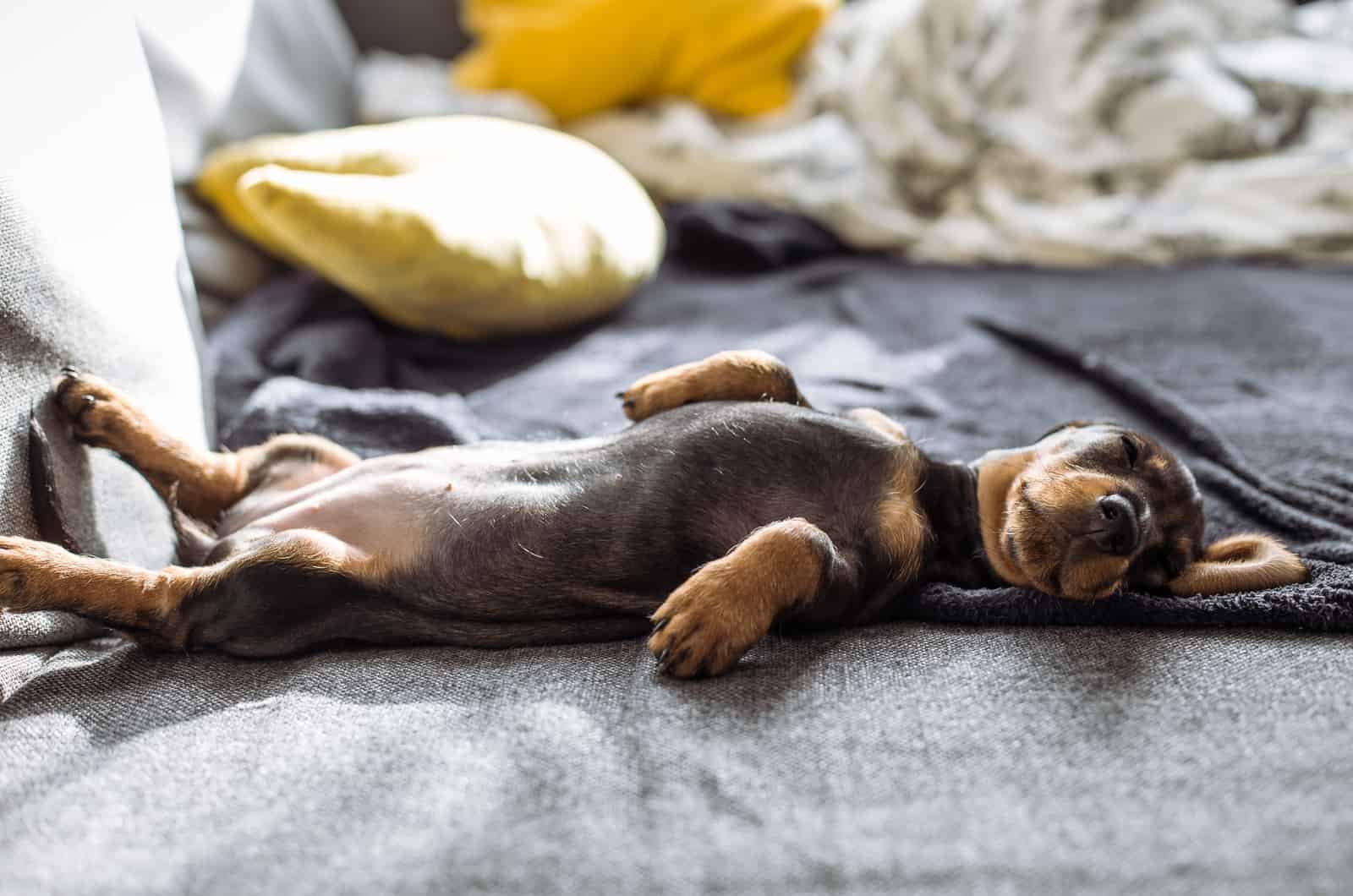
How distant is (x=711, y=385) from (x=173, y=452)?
0.89 meters

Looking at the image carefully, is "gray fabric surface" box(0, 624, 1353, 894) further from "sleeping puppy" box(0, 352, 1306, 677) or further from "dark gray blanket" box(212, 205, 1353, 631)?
"dark gray blanket" box(212, 205, 1353, 631)

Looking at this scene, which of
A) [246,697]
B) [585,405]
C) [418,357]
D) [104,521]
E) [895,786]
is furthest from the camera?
[418,357]

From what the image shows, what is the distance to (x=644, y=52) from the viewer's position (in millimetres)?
3088

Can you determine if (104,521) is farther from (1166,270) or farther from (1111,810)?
(1166,270)

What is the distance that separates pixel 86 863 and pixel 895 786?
0.83 m

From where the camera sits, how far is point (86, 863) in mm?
947

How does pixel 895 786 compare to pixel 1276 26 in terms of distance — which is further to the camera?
pixel 1276 26

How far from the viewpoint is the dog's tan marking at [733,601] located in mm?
1253

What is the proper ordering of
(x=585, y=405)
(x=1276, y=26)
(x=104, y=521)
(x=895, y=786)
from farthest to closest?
(x=1276, y=26) → (x=585, y=405) → (x=104, y=521) → (x=895, y=786)

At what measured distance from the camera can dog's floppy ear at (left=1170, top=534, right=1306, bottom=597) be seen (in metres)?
1.43

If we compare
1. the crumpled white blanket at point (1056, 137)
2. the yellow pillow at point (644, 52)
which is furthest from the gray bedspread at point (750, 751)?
the yellow pillow at point (644, 52)

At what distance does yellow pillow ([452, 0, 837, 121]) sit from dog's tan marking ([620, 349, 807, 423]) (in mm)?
1706

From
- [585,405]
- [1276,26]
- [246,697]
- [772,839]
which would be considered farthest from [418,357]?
[1276,26]

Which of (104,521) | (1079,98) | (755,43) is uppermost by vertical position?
(755,43)
